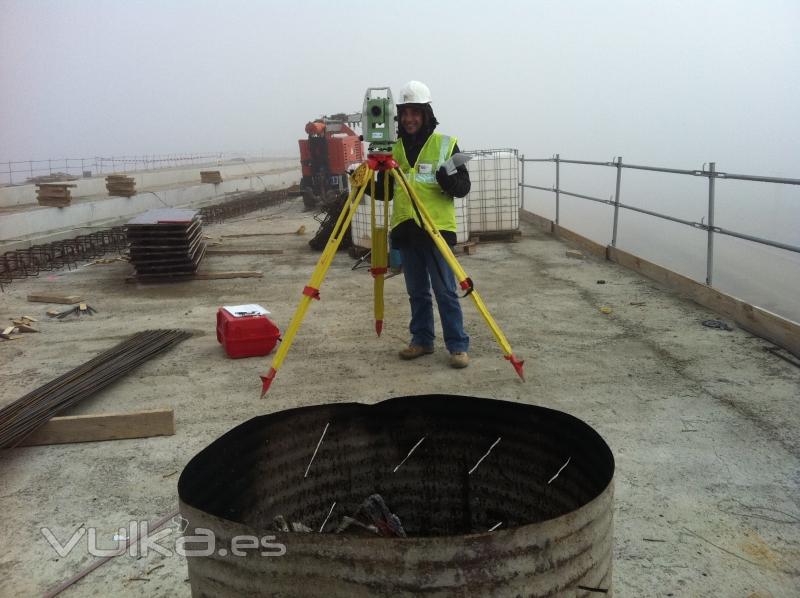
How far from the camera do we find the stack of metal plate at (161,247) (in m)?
8.69

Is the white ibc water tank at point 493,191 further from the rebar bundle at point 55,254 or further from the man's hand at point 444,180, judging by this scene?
the rebar bundle at point 55,254

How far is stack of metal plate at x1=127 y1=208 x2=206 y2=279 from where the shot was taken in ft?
28.5

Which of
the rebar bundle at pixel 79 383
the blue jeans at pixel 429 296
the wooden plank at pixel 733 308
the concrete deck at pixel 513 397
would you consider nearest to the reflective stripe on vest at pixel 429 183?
the blue jeans at pixel 429 296

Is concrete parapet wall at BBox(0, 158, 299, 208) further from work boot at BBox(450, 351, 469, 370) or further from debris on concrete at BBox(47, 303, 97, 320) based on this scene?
work boot at BBox(450, 351, 469, 370)

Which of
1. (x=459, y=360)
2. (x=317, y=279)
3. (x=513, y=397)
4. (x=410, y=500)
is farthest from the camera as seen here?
(x=459, y=360)

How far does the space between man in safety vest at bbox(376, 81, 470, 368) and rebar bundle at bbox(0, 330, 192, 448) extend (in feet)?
7.27

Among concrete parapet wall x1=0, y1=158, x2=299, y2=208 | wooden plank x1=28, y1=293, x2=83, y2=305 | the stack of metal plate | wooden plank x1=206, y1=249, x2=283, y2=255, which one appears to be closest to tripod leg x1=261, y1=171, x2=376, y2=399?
wooden plank x1=28, y1=293, x2=83, y2=305

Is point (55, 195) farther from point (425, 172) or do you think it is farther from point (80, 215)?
point (425, 172)

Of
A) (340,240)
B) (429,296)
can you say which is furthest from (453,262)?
(429,296)

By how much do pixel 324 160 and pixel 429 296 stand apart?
13287 mm

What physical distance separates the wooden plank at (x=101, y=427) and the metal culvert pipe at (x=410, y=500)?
198cm

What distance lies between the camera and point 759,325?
5.62 meters

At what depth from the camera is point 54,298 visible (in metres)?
7.79

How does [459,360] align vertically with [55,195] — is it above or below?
below
